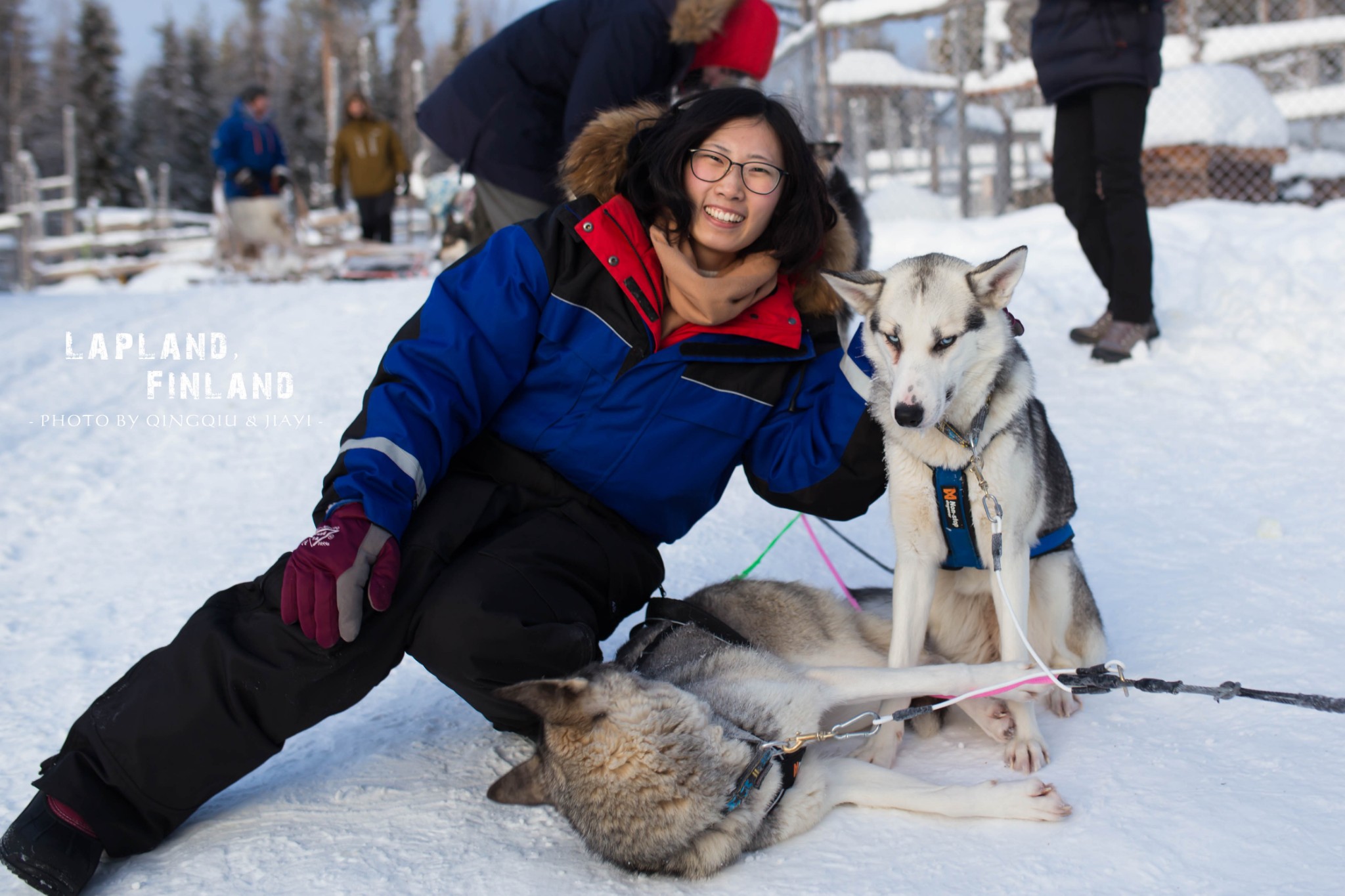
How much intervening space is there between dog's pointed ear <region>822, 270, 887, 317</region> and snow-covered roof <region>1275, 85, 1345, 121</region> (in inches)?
422

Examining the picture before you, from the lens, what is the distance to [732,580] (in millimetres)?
2197

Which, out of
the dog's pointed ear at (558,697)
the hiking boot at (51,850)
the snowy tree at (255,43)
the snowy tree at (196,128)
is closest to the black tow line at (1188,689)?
the dog's pointed ear at (558,697)

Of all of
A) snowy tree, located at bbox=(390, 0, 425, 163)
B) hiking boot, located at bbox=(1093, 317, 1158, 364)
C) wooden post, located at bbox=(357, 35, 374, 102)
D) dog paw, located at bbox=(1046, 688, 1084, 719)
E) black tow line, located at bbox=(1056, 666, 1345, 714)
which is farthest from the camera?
snowy tree, located at bbox=(390, 0, 425, 163)

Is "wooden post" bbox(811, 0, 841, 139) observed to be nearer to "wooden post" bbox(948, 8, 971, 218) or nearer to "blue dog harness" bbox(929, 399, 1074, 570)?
"wooden post" bbox(948, 8, 971, 218)

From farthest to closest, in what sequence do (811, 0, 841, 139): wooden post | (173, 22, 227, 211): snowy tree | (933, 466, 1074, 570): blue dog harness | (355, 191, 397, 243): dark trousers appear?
(173, 22, 227, 211): snowy tree
(355, 191, 397, 243): dark trousers
(811, 0, 841, 139): wooden post
(933, 466, 1074, 570): blue dog harness

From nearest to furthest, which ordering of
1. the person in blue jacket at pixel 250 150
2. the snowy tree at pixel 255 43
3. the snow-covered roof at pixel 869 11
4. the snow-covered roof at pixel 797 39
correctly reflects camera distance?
1. the snow-covered roof at pixel 869 11
2. the snow-covered roof at pixel 797 39
3. the person in blue jacket at pixel 250 150
4. the snowy tree at pixel 255 43

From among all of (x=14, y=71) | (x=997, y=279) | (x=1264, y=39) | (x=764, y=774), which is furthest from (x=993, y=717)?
(x=14, y=71)

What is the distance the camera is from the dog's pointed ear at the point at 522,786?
5.39 ft

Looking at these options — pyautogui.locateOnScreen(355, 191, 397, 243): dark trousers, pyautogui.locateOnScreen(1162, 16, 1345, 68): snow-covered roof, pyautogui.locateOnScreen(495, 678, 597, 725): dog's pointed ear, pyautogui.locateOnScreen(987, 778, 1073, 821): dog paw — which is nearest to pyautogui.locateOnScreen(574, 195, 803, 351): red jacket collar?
pyautogui.locateOnScreen(495, 678, 597, 725): dog's pointed ear

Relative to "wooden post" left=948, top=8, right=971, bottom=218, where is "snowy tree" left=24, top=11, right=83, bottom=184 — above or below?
above

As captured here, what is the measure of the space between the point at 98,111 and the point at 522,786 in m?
35.6

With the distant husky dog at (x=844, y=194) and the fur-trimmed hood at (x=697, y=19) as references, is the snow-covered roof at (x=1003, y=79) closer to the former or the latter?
the distant husky dog at (x=844, y=194)

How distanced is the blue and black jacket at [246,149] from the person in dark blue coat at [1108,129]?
27.4 feet

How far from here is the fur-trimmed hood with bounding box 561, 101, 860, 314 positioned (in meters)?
2.16
